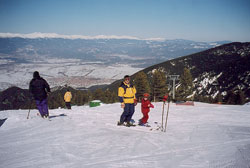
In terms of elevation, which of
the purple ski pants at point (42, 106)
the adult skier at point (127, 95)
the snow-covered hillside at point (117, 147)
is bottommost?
the snow-covered hillside at point (117, 147)

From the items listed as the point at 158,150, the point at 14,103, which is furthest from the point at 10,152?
the point at 14,103

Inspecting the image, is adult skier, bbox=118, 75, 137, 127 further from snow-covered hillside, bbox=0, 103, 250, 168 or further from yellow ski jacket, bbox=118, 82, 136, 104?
snow-covered hillside, bbox=0, 103, 250, 168

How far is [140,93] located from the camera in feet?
163

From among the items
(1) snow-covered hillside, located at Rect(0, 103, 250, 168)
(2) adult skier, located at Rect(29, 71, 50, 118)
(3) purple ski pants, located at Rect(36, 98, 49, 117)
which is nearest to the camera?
(1) snow-covered hillside, located at Rect(0, 103, 250, 168)

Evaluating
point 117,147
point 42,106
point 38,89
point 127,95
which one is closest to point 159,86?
point 42,106

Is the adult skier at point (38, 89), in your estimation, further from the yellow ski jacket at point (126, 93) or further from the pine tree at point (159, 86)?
the pine tree at point (159, 86)

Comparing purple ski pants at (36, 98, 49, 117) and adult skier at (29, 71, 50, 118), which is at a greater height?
adult skier at (29, 71, 50, 118)

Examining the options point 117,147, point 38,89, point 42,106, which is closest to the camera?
point 117,147

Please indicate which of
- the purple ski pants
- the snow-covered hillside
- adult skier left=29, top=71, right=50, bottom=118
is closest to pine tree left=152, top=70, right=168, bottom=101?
the purple ski pants

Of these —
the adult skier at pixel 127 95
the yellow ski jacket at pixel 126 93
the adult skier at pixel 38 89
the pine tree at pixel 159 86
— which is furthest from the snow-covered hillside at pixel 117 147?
the pine tree at pixel 159 86

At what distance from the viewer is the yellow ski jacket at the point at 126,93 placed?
8273 millimetres

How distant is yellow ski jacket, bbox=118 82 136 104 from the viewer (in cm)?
827

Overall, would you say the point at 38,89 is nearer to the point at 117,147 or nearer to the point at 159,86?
the point at 117,147

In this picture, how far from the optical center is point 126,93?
8.41 metres
